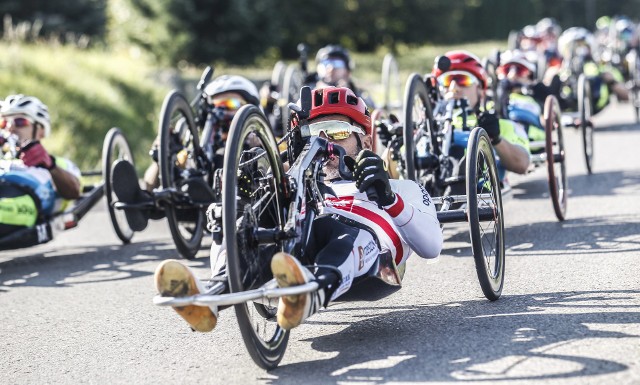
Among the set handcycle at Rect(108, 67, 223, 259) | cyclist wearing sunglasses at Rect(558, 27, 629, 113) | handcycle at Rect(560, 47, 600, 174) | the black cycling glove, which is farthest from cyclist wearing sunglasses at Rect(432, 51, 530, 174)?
cyclist wearing sunglasses at Rect(558, 27, 629, 113)

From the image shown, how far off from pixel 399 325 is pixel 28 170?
4.59 m

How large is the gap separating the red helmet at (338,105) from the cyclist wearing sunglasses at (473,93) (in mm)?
2630

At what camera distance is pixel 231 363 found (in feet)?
18.9

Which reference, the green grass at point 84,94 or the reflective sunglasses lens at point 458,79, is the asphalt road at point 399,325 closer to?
the reflective sunglasses lens at point 458,79

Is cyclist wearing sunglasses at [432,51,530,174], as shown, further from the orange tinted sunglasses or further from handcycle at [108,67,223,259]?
the orange tinted sunglasses

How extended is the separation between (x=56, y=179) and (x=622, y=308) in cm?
540

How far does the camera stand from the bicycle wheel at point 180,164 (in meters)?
8.86

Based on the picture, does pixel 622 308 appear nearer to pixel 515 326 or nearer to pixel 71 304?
pixel 515 326

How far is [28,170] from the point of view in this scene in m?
9.73

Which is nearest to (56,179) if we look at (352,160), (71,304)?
(71,304)

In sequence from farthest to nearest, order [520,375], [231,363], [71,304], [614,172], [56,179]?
[614,172]
[56,179]
[71,304]
[231,363]
[520,375]

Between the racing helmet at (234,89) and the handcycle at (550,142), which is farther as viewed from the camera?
the racing helmet at (234,89)

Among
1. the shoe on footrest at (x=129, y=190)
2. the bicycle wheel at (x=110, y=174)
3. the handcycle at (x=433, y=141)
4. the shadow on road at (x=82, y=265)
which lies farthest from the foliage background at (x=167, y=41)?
the handcycle at (x=433, y=141)

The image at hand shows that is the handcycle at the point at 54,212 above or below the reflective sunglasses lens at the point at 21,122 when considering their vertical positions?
below
